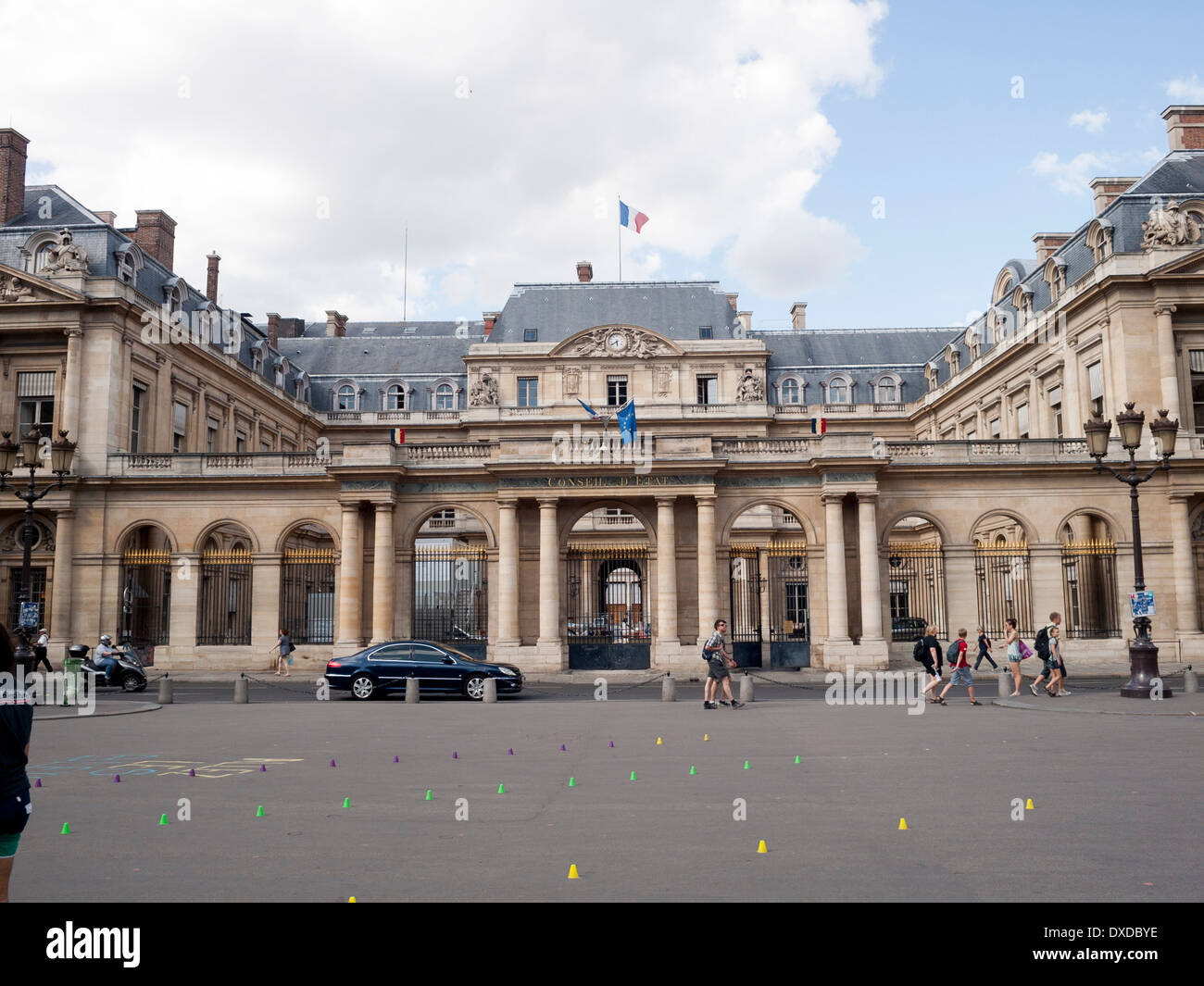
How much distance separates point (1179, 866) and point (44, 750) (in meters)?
13.3

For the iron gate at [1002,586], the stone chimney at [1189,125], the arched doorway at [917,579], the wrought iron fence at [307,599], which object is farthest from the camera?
the stone chimney at [1189,125]

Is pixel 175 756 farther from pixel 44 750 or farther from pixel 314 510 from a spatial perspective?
pixel 314 510

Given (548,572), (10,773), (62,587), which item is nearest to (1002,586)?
(548,572)

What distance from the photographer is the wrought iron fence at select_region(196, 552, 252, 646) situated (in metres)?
34.1

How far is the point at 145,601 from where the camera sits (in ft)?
123

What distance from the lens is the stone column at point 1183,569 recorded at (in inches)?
1282

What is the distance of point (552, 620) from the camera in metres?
32.2

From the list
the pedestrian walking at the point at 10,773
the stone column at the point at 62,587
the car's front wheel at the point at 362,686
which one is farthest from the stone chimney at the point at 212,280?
the pedestrian walking at the point at 10,773

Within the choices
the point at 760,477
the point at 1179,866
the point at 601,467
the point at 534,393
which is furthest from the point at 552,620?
the point at 1179,866

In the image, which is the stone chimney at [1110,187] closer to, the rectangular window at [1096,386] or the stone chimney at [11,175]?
the rectangular window at [1096,386]

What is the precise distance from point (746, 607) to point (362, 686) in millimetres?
25036

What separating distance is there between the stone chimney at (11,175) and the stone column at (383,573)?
1924 centimetres

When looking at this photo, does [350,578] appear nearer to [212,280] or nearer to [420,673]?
[420,673]

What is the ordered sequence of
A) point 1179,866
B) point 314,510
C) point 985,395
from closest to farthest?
point 1179,866, point 314,510, point 985,395
